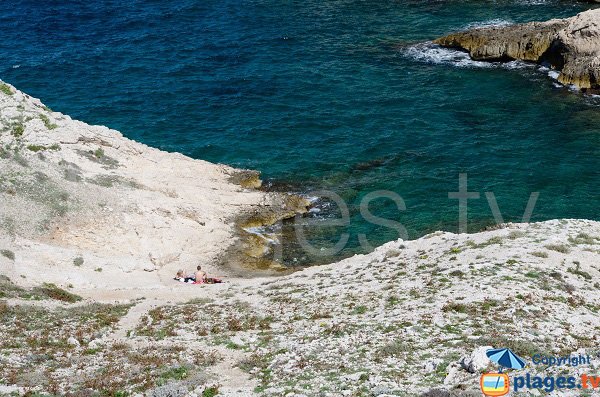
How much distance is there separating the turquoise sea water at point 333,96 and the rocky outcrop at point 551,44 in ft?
6.03

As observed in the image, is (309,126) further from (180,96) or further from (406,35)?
(406,35)

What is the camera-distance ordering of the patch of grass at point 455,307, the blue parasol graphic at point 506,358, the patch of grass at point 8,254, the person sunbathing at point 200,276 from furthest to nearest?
the person sunbathing at point 200,276, the patch of grass at point 8,254, the patch of grass at point 455,307, the blue parasol graphic at point 506,358

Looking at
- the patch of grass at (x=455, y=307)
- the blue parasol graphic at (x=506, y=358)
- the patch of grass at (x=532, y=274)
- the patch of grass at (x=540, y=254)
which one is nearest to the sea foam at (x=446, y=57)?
the patch of grass at (x=540, y=254)

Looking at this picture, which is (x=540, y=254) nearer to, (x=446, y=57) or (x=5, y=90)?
(x=5, y=90)

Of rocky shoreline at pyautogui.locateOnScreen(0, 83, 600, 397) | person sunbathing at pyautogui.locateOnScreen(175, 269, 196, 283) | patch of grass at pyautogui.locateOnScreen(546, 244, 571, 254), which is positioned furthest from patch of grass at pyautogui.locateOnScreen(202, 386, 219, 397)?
patch of grass at pyautogui.locateOnScreen(546, 244, 571, 254)

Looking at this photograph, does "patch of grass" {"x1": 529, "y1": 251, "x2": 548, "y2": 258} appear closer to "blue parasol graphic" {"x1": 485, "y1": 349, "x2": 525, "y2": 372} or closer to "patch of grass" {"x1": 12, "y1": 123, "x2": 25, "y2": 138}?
"blue parasol graphic" {"x1": 485, "y1": 349, "x2": 525, "y2": 372}

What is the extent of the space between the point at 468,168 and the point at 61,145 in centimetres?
3277

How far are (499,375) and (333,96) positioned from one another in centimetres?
5406

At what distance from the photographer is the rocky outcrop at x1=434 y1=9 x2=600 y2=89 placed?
7388 cm

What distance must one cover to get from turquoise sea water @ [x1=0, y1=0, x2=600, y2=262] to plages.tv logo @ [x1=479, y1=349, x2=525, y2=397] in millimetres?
26605

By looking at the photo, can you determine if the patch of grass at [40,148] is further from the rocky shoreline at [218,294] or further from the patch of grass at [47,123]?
the patch of grass at [47,123]

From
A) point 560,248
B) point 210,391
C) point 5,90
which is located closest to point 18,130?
point 5,90

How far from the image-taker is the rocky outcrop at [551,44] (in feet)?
242

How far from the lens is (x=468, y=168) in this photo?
61750mm
